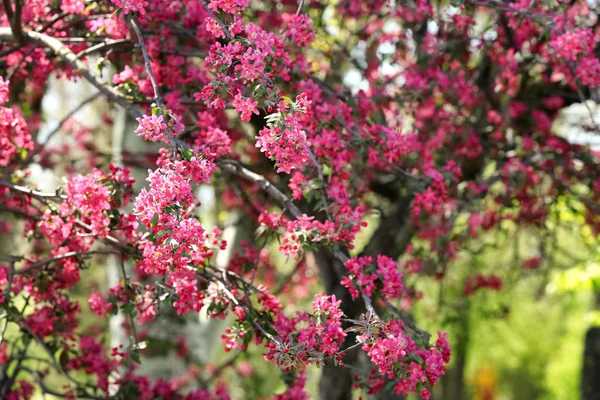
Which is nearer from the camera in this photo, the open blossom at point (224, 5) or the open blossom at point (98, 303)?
the open blossom at point (224, 5)

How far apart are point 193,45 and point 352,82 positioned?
1.89m

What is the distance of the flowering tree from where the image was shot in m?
2.98

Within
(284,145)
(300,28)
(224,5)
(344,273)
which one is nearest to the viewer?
(284,145)

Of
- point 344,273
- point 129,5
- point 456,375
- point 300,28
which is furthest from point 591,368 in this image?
point 456,375

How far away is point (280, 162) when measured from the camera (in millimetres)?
2881

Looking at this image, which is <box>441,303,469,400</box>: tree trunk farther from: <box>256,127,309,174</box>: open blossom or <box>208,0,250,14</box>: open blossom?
<box>208,0,250,14</box>: open blossom

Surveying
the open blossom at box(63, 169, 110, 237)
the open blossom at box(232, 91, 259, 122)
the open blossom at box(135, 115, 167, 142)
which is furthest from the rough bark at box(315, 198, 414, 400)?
the open blossom at box(135, 115, 167, 142)

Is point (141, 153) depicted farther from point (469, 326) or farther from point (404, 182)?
point (469, 326)

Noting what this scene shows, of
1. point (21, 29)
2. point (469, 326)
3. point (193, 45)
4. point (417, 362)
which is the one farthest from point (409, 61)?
point (469, 326)

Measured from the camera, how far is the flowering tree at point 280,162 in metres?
2.98

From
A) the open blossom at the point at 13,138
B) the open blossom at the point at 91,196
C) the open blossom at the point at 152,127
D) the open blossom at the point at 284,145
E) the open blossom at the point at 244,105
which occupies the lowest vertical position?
the open blossom at the point at 284,145

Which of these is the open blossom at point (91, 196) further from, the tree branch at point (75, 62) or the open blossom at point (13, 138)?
the open blossom at point (13, 138)

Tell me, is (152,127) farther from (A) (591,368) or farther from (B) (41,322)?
(A) (591,368)

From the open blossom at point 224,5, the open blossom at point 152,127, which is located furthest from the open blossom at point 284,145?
the open blossom at point 224,5
